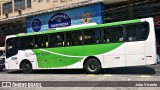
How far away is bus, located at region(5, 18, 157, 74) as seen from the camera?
51.8 ft

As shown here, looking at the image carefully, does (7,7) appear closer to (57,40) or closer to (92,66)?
(57,40)

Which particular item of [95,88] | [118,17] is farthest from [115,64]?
[118,17]

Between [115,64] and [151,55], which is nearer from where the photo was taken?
[151,55]

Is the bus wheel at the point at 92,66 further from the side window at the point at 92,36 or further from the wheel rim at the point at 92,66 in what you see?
the side window at the point at 92,36

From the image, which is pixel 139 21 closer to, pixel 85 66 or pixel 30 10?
pixel 85 66

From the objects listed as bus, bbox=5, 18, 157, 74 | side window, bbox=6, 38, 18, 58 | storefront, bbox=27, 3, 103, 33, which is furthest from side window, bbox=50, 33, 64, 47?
storefront, bbox=27, 3, 103, 33

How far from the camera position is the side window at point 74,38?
1791cm

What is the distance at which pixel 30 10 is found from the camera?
115ft

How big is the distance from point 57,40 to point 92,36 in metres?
2.49

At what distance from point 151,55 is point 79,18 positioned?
15.1 meters

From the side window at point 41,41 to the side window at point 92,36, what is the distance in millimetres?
2939

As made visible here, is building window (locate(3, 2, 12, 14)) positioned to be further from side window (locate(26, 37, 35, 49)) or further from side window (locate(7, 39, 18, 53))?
side window (locate(26, 37, 35, 49))

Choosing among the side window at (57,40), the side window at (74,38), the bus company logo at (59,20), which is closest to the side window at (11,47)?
the side window at (57,40)

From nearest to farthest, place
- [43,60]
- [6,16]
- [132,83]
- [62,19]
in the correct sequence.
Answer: [132,83] → [43,60] → [62,19] → [6,16]
